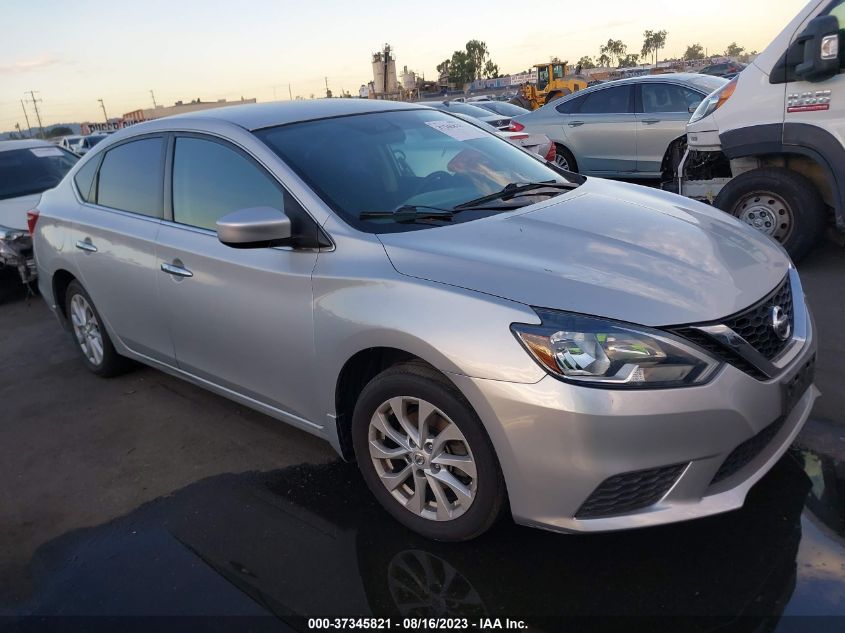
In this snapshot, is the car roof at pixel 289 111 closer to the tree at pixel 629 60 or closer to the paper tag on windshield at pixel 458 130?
the paper tag on windshield at pixel 458 130

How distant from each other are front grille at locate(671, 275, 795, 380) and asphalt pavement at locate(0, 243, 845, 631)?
0.71 m

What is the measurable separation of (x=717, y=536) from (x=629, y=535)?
32cm

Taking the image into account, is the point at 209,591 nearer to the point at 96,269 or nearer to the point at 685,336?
the point at 685,336

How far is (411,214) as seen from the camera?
121 inches

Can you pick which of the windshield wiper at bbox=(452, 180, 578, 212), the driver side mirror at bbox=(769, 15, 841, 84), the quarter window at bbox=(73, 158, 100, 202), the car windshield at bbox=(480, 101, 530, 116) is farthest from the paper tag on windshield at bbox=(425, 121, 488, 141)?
the car windshield at bbox=(480, 101, 530, 116)

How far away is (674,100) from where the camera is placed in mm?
9094

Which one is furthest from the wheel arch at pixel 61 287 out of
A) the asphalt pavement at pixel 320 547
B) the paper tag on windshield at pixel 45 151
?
the paper tag on windshield at pixel 45 151

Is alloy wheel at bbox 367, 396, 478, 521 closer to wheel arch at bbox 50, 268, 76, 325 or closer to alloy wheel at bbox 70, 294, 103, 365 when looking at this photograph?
alloy wheel at bbox 70, 294, 103, 365

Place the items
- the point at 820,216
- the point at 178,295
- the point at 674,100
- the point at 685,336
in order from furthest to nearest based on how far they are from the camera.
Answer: the point at 674,100 < the point at 820,216 < the point at 178,295 < the point at 685,336

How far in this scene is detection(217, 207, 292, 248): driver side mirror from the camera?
2.84m

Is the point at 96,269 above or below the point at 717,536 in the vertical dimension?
above

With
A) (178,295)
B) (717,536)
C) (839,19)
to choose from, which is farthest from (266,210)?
(839,19)

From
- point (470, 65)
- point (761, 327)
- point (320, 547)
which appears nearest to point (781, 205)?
point (761, 327)

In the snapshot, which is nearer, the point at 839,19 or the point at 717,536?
the point at 717,536
